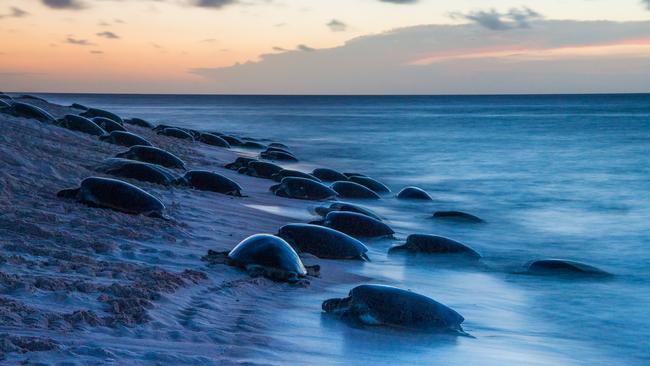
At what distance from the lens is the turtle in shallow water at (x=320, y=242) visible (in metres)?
8.12

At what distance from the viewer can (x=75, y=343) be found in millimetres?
4031

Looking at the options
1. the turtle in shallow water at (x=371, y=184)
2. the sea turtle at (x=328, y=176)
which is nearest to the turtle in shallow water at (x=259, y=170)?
the sea turtle at (x=328, y=176)

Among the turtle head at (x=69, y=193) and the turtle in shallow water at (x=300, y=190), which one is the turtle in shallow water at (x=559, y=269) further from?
the turtle head at (x=69, y=193)

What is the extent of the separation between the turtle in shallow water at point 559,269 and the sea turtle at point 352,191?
19.7ft

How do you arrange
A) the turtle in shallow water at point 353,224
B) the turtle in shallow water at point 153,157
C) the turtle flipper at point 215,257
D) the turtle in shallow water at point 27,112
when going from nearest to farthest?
the turtle flipper at point 215,257, the turtle in shallow water at point 353,224, the turtle in shallow water at point 153,157, the turtle in shallow water at point 27,112

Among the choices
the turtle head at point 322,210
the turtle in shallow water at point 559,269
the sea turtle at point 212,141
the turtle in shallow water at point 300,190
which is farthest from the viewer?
the sea turtle at point 212,141

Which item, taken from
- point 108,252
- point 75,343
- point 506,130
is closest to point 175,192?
point 108,252

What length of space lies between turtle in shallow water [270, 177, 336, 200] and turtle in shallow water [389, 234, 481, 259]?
4.03m

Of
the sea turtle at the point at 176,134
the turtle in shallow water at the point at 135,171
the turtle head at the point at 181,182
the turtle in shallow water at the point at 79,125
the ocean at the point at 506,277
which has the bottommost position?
the ocean at the point at 506,277

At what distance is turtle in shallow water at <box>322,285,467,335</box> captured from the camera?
567 cm

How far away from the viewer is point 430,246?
9.13 m

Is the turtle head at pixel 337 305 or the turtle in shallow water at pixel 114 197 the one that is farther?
the turtle in shallow water at pixel 114 197

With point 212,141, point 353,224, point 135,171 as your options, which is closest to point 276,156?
point 212,141

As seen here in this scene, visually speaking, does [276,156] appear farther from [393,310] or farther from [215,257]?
[393,310]
